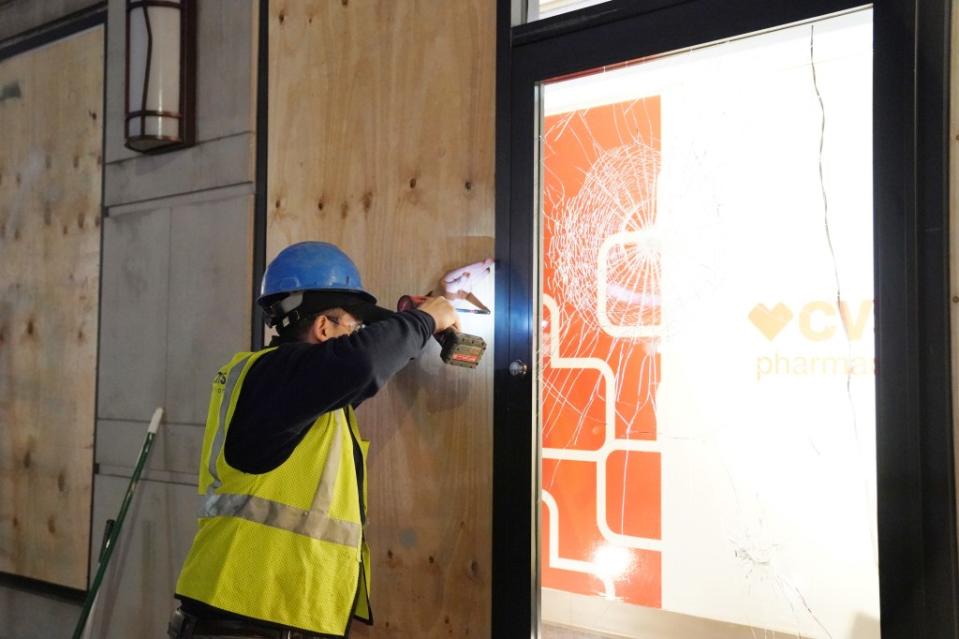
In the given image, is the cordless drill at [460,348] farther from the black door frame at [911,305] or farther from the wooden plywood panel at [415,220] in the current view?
the black door frame at [911,305]

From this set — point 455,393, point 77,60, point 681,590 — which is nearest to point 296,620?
point 455,393

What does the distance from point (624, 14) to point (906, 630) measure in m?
1.69

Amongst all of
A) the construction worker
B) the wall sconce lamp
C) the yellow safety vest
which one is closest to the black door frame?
the construction worker

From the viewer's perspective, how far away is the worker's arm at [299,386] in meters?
1.88

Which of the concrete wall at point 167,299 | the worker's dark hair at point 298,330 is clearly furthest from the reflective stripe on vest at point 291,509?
the concrete wall at point 167,299

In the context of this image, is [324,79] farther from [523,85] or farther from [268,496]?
[268,496]

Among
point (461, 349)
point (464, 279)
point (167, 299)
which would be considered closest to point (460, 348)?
point (461, 349)

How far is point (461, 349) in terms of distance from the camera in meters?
2.26

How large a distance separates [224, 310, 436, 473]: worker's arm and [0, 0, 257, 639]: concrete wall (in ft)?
3.40

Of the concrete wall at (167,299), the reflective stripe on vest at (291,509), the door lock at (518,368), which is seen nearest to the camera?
the reflective stripe on vest at (291,509)

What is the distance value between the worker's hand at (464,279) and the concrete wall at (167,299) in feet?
2.95

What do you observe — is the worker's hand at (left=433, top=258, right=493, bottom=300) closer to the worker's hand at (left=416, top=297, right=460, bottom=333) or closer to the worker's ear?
the worker's hand at (left=416, top=297, right=460, bottom=333)

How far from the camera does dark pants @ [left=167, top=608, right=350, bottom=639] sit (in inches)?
77.7

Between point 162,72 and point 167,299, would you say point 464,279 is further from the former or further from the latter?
point 162,72
